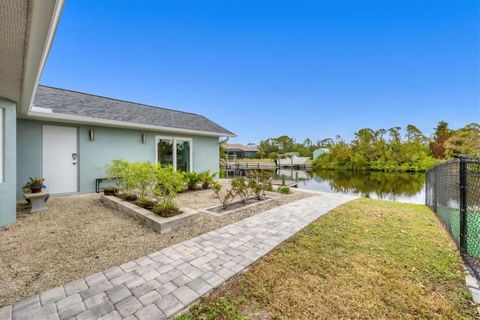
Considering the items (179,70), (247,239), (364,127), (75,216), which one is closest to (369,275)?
(247,239)

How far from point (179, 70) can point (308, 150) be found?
39.8m

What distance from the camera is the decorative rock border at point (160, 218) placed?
11.8 feet

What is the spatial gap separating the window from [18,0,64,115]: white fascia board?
5.51m

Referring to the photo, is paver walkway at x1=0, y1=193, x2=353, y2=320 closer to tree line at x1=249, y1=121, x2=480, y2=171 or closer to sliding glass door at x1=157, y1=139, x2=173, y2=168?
sliding glass door at x1=157, y1=139, x2=173, y2=168

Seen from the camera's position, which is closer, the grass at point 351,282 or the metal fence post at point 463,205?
the grass at point 351,282

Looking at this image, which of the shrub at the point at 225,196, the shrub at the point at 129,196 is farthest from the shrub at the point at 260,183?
the shrub at the point at 129,196

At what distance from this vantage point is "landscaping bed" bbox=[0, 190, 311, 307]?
2270 millimetres

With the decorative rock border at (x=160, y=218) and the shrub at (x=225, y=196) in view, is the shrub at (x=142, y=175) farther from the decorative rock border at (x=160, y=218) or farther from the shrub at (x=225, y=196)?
the shrub at (x=225, y=196)

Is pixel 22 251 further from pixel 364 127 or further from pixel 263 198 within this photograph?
pixel 364 127

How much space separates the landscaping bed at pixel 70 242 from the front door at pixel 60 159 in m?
1.43

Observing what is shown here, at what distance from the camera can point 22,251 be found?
9.38 feet

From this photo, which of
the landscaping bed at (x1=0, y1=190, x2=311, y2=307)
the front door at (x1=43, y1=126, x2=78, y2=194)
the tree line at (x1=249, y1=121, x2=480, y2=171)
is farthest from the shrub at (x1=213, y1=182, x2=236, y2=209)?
the tree line at (x1=249, y1=121, x2=480, y2=171)

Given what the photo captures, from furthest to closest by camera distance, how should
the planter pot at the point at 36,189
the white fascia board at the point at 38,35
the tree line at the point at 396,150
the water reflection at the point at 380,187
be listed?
the tree line at the point at 396,150 < the water reflection at the point at 380,187 < the planter pot at the point at 36,189 < the white fascia board at the point at 38,35

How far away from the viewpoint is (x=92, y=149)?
6.93 metres
